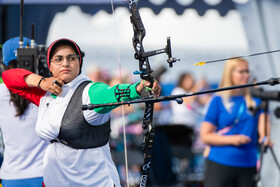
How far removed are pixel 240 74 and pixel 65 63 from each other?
1.93m

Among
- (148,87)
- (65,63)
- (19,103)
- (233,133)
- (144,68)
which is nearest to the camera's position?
(148,87)

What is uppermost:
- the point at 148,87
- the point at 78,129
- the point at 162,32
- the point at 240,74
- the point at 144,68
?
the point at 162,32

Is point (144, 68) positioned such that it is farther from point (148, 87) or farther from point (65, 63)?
point (65, 63)

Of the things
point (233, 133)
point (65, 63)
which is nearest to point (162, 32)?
point (233, 133)

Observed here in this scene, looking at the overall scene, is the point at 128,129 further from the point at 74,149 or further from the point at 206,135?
the point at 74,149

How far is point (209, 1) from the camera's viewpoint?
565cm

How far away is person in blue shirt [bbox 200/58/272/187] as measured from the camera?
399 cm

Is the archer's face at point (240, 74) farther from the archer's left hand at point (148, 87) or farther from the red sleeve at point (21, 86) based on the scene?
the archer's left hand at point (148, 87)

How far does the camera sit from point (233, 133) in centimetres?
407

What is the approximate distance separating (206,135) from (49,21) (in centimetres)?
223

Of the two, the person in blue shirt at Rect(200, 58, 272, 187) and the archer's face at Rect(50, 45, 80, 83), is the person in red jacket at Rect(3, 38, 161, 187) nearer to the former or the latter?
the archer's face at Rect(50, 45, 80, 83)

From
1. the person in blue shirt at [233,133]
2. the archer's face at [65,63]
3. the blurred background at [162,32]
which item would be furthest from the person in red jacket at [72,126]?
the person in blue shirt at [233,133]

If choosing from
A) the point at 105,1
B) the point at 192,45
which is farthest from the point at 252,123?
the point at 192,45

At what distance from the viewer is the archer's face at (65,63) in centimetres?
258
